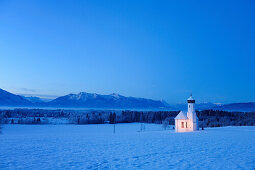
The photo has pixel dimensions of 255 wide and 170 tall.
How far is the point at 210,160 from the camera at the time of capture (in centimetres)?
1215

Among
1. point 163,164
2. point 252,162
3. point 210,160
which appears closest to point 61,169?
point 163,164

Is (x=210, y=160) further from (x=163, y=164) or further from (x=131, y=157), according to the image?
(x=131, y=157)

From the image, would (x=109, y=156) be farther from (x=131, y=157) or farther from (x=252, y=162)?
(x=252, y=162)

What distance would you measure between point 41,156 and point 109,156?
4.14 m

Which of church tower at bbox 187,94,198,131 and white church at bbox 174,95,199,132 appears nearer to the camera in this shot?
white church at bbox 174,95,199,132

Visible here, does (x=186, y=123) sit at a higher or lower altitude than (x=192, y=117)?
lower

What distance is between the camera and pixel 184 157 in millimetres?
12945

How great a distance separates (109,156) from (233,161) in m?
7.03

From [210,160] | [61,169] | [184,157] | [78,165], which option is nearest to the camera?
[61,169]

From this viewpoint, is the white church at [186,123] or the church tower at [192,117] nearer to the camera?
the white church at [186,123]

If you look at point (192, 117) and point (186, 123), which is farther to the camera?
point (186, 123)

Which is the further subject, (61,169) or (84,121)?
(84,121)

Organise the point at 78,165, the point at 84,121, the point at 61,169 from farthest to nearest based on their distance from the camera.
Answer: the point at 84,121 < the point at 78,165 < the point at 61,169

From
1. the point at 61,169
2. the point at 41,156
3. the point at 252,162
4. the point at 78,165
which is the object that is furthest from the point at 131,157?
the point at 252,162
